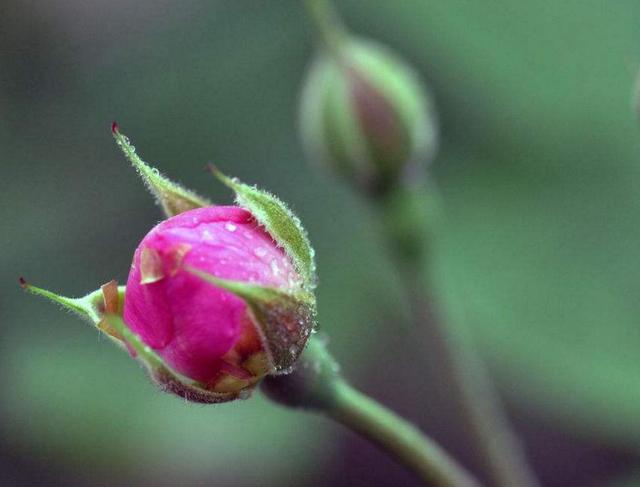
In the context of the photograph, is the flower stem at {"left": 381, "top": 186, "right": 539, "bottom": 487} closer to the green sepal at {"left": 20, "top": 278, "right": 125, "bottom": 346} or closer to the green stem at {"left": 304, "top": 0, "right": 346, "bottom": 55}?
the green stem at {"left": 304, "top": 0, "right": 346, "bottom": 55}

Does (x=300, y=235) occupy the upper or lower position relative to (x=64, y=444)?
lower

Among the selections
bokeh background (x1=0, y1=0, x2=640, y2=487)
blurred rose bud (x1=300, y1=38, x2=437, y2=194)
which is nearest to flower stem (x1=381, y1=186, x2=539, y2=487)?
blurred rose bud (x1=300, y1=38, x2=437, y2=194)

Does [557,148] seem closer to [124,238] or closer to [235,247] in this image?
[124,238]

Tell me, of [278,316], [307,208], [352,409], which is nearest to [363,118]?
[352,409]

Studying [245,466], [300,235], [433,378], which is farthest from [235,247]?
[433,378]

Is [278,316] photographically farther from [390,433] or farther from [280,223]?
[390,433]

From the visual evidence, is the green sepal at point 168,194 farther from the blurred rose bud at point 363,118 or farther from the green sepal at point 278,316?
the blurred rose bud at point 363,118

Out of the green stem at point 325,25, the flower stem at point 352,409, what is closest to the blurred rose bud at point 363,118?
the green stem at point 325,25
